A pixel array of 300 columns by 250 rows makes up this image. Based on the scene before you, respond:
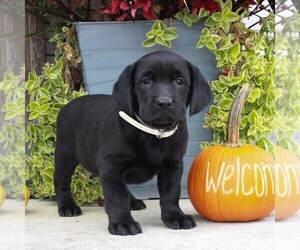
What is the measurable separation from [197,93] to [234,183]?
426 mm

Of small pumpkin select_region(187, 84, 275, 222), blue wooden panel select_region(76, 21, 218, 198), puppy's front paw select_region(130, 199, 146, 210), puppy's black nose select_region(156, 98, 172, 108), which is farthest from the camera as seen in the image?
blue wooden panel select_region(76, 21, 218, 198)

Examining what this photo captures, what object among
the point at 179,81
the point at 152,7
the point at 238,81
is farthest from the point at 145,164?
the point at 152,7

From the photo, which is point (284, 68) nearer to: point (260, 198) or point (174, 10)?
point (260, 198)

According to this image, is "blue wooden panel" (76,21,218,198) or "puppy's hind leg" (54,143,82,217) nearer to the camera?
"puppy's hind leg" (54,143,82,217)

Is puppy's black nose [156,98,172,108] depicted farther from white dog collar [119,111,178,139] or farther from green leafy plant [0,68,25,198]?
green leafy plant [0,68,25,198]

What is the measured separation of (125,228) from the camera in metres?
2.46

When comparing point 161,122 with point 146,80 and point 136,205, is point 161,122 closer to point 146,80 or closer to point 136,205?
point 146,80

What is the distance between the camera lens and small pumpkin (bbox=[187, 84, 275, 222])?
2.71 metres

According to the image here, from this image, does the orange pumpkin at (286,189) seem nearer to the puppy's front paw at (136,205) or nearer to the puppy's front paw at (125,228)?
the puppy's front paw at (125,228)

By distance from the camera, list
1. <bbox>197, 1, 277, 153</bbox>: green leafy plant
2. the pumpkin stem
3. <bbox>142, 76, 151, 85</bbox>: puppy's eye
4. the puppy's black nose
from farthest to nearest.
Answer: <bbox>197, 1, 277, 153</bbox>: green leafy plant < the pumpkin stem < <bbox>142, 76, 151, 85</bbox>: puppy's eye < the puppy's black nose

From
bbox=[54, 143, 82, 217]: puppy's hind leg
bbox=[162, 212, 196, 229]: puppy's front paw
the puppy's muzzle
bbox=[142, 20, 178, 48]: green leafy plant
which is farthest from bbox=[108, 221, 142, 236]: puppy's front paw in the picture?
bbox=[142, 20, 178, 48]: green leafy plant

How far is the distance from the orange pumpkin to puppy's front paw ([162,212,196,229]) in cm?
35

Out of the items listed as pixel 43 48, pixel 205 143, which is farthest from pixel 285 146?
pixel 43 48

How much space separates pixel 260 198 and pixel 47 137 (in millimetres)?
1229
